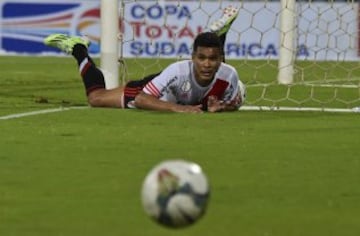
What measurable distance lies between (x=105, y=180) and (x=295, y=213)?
1160mm

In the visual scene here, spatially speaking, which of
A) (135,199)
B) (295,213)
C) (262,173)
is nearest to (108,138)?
(262,173)

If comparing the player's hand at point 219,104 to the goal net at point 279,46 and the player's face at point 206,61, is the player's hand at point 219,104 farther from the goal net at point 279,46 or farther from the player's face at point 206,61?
the goal net at point 279,46

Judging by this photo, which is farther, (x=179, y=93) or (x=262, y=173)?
(x=179, y=93)

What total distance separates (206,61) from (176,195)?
173 inches

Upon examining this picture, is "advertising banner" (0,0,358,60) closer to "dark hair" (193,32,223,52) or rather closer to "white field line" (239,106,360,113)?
"white field line" (239,106,360,113)

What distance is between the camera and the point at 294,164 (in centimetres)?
607

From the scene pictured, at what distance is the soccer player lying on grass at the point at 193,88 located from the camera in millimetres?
8281

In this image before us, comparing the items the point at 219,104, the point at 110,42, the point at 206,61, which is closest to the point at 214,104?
the point at 219,104

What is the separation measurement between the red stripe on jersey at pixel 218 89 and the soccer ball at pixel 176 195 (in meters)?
4.73

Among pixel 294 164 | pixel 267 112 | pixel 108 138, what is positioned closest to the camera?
pixel 294 164

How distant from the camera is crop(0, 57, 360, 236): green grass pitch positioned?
4.41 m

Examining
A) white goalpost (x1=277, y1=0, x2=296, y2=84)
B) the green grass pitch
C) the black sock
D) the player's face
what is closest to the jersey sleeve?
the green grass pitch

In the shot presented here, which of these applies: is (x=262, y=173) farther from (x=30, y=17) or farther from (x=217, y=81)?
(x=30, y=17)

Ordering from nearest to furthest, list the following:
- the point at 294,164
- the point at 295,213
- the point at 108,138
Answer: the point at 295,213 < the point at 294,164 < the point at 108,138
